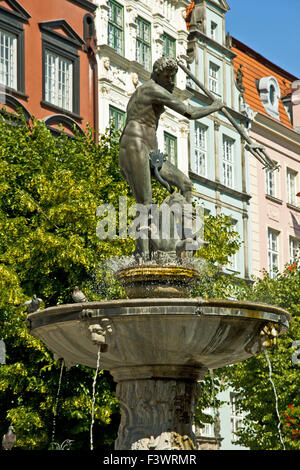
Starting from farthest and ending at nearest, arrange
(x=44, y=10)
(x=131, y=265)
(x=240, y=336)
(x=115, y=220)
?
(x=44, y=10), (x=115, y=220), (x=131, y=265), (x=240, y=336)

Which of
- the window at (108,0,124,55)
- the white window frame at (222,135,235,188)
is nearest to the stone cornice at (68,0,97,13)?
the window at (108,0,124,55)

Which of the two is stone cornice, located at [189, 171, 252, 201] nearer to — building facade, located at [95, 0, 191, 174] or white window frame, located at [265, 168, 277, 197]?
building facade, located at [95, 0, 191, 174]

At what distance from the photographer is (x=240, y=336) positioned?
1150 centimetres

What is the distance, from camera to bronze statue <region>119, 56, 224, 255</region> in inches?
499

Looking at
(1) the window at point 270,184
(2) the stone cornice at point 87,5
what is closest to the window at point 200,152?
(1) the window at point 270,184

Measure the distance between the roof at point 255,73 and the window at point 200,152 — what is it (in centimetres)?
455

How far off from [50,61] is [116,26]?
3.89m

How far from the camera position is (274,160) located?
4122 centimetres

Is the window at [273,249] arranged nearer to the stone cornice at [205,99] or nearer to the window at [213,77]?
the stone cornice at [205,99]

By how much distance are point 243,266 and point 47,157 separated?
16990 mm

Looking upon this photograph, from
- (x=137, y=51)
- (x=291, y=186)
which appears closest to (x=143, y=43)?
(x=137, y=51)

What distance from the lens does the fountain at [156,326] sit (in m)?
11.0

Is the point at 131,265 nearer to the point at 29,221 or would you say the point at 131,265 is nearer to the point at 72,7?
the point at 29,221

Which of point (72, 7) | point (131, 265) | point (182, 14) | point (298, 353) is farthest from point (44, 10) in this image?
point (131, 265)
